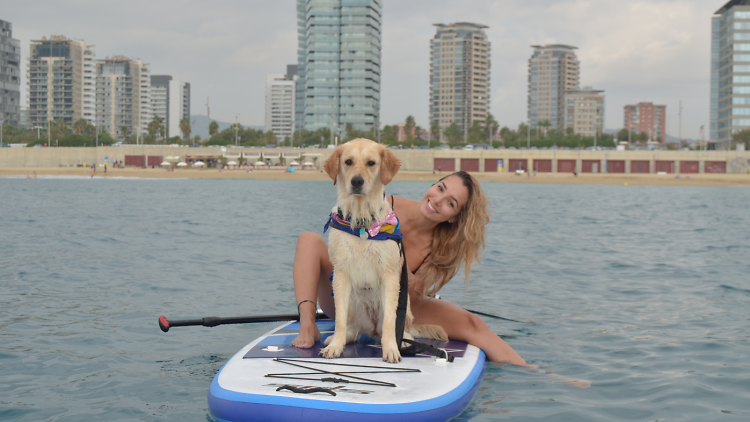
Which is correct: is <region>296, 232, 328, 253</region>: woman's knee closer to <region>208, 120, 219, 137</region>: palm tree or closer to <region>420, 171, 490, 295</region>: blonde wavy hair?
<region>420, 171, 490, 295</region>: blonde wavy hair

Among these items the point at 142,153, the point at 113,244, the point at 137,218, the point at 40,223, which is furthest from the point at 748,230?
the point at 142,153

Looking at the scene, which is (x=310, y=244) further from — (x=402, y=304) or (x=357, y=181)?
Answer: (x=357, y=181)

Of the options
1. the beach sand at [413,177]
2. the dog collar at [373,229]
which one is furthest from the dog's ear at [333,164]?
the beach sand at [413,177]

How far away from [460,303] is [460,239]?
4.31 m

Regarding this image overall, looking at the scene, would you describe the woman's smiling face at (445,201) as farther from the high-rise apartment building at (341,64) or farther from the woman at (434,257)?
the high-rise apartment building at (341,64)

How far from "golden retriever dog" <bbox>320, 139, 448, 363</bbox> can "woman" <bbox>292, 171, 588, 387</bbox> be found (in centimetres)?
66

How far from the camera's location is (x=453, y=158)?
117 metres

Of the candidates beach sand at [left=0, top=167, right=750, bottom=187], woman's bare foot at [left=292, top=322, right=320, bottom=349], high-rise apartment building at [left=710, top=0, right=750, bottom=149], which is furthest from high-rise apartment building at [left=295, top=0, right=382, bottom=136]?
woman's bare foot at [left=292, top=322, right=320, bottom=349]

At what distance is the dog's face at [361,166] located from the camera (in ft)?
14.7

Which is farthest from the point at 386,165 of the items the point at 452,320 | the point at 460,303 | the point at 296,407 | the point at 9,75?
the point at 9,75

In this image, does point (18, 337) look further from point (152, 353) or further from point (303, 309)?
point (303, 309)

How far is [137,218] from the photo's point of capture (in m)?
25.1

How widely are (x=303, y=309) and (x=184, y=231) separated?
52.1 ft

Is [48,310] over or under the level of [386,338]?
under
